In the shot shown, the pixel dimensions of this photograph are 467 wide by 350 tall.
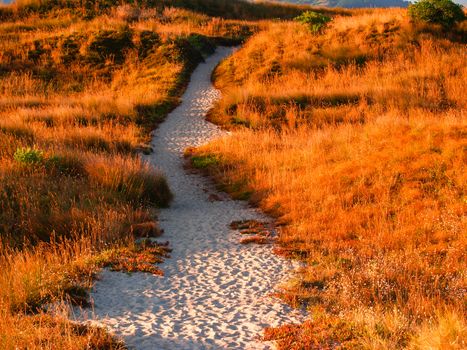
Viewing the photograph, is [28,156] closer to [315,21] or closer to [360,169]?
[360,169]

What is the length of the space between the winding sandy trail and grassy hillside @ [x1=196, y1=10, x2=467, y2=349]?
0.47 m

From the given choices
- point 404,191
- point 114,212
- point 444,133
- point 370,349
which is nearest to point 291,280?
point 370,349

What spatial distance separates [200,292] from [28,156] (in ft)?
22.9

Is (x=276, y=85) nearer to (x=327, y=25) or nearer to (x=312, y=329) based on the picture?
(x=327, y=25)

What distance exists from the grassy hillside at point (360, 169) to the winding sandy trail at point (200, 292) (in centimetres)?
47

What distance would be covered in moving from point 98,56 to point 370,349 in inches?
1171

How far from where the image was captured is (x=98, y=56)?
104 feet

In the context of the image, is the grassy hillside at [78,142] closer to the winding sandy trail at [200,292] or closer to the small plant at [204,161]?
the winding sandy trail at [200,292]

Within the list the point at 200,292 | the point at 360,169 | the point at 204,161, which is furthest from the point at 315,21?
the point at 200,292

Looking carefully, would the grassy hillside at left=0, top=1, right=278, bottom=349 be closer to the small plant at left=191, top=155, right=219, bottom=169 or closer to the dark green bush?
the dark green bush

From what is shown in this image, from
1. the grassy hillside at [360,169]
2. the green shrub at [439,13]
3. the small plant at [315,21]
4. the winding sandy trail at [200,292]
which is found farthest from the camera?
the small plant at [315,21]

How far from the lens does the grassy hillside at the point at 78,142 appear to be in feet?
22.4

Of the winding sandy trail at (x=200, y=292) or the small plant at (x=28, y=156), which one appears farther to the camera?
the small plant at (x=28, y=156)

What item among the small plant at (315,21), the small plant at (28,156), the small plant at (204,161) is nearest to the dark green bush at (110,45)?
the small plant at (315,21)
